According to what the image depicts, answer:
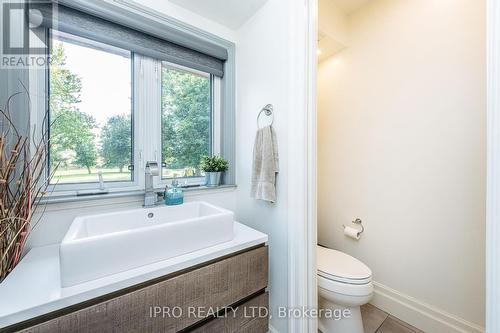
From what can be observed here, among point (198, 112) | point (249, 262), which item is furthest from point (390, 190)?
point (198, 112)

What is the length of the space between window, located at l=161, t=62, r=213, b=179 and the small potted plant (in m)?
0.11

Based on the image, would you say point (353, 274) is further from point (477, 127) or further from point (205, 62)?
point (205, 62)

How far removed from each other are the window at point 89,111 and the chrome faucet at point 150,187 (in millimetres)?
187

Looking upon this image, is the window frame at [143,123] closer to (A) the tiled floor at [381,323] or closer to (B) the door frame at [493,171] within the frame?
(B) the door frame at [493,171]

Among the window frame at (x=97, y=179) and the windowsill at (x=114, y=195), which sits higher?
the window frame at (x=97, y=179)

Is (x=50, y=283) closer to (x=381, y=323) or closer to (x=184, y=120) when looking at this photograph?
(x=184, y=120)

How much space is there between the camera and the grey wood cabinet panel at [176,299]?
64 cm

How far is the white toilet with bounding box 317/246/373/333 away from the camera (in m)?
1.22

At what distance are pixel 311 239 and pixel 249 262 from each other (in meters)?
0.39

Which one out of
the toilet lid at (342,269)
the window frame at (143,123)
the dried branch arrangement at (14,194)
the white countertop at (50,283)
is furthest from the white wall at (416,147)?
the dried branch arrangement at (14,194)

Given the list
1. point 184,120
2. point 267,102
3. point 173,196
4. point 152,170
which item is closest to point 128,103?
point 184,120

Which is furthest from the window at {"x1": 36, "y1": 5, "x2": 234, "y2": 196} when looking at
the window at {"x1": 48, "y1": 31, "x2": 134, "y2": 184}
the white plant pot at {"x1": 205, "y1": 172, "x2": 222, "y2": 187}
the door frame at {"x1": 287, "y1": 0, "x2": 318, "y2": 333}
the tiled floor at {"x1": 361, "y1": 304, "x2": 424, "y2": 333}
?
the tiled floor at {"x1": 361, "y1": 304, "x2": 424, "y2": 333}

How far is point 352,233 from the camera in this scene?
1733mm

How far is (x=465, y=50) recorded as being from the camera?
48.6 inches
